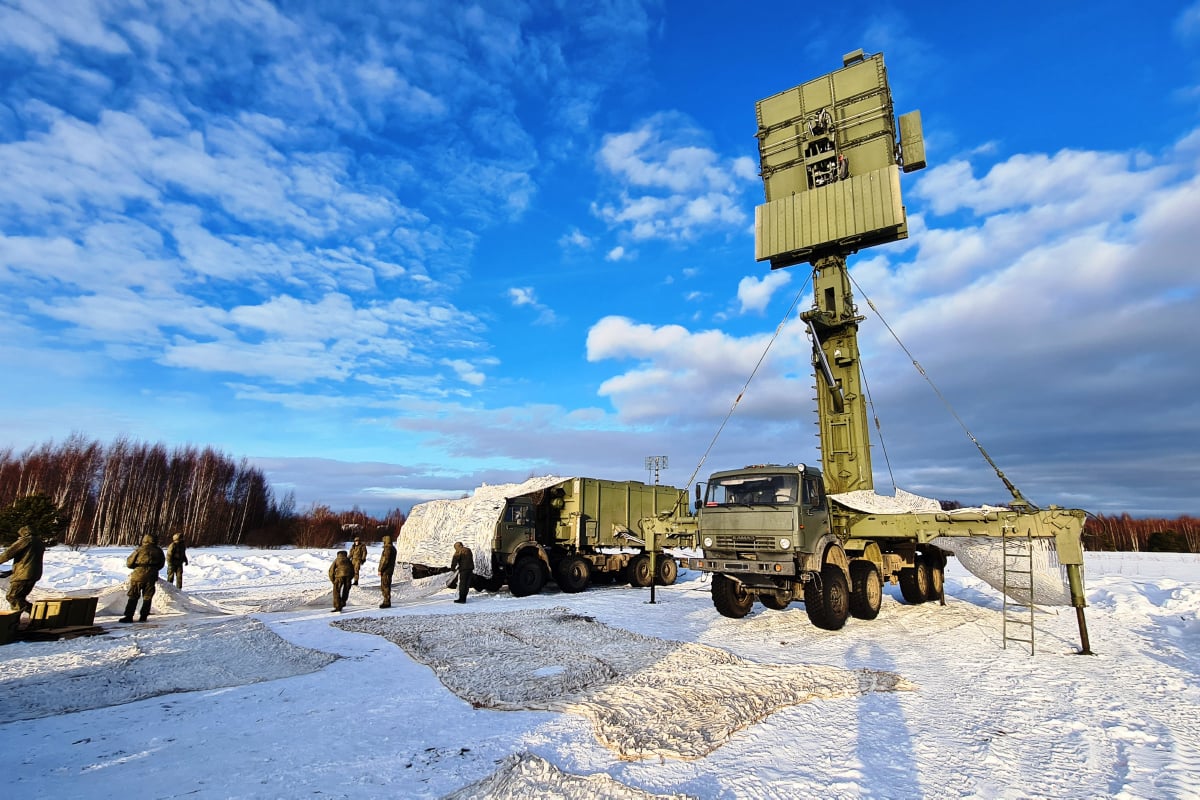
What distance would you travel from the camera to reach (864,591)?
10.9m

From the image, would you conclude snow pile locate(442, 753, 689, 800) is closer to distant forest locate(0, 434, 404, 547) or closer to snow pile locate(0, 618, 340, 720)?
snow pile locate(0, 618, 340, 720)

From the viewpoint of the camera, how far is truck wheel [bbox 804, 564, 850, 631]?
9953 mm

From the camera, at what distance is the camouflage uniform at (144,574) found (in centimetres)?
1105

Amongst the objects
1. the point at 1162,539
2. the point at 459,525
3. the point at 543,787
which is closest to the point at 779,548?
the point at 543,787

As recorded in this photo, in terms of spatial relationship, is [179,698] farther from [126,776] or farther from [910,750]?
[910,750]

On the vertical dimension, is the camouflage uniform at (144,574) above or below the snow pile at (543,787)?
above

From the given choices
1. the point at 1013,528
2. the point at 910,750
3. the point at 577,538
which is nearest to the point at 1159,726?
the point at 910,750

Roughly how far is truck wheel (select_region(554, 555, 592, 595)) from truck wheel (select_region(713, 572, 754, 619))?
6.12 m

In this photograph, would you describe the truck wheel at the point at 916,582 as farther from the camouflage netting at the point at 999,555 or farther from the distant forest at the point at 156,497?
the distant forest at the point at 156,497

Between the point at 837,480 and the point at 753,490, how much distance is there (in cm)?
506

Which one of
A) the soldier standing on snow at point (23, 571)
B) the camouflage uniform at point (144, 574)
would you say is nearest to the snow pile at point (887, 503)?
the camouflage uniform at point (144, 574)

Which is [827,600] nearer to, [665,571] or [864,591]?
[864,591]

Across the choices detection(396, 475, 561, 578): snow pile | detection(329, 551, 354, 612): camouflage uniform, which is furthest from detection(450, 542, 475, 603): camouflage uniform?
detection(329, 551, 354, 612): camouflage uniform

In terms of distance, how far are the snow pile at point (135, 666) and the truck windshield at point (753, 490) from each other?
21.8ft
